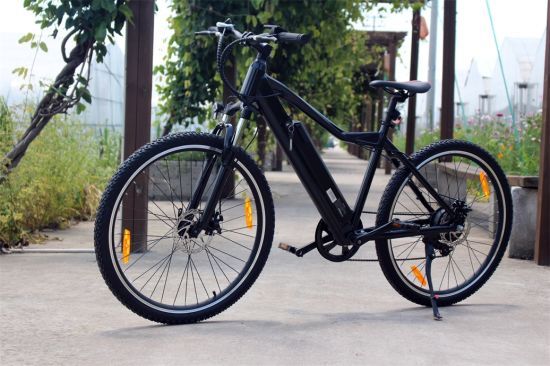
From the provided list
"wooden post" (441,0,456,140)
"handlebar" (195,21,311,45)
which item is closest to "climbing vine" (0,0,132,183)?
"handlebar" (195,21,311,45)

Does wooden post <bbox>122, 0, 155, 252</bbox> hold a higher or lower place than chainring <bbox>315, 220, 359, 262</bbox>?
higher

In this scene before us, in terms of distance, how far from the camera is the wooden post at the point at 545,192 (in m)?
5.42

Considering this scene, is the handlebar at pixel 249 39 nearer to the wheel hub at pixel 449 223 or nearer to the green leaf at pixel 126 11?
the wheel hub at pixel 449 223

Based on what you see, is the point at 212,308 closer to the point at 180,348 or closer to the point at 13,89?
the point at 180,348

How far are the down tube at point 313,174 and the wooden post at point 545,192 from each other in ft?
5.86

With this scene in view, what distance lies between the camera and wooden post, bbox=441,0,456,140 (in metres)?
9.48

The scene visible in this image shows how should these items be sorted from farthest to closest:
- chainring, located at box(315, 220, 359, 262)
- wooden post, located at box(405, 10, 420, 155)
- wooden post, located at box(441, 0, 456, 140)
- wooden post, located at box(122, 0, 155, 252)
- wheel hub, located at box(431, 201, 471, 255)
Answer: wooden post, located at box(405, 10, 420, 155), wooden post, located at box(441, 0, 456, 140), wooden post, located at box(122, 0, 155, 252), wheel hub, located at box(431, 201, 471, 255), chainring, located at box(315, 220, 359, 262)

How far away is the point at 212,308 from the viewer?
383 cm

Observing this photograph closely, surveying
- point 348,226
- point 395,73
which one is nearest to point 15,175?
point 348,226

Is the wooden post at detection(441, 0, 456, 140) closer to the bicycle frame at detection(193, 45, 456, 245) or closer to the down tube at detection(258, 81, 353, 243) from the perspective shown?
the bicycle frame at detection(193, 45, 456, 245)

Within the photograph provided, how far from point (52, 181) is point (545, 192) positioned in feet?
11.5

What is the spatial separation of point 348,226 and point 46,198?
11.0 ft

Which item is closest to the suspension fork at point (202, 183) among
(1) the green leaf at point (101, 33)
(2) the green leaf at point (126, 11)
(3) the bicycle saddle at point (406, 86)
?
(3) the bicycle saddle at point (406, 86)

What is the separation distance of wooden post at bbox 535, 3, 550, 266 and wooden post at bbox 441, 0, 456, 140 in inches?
161
